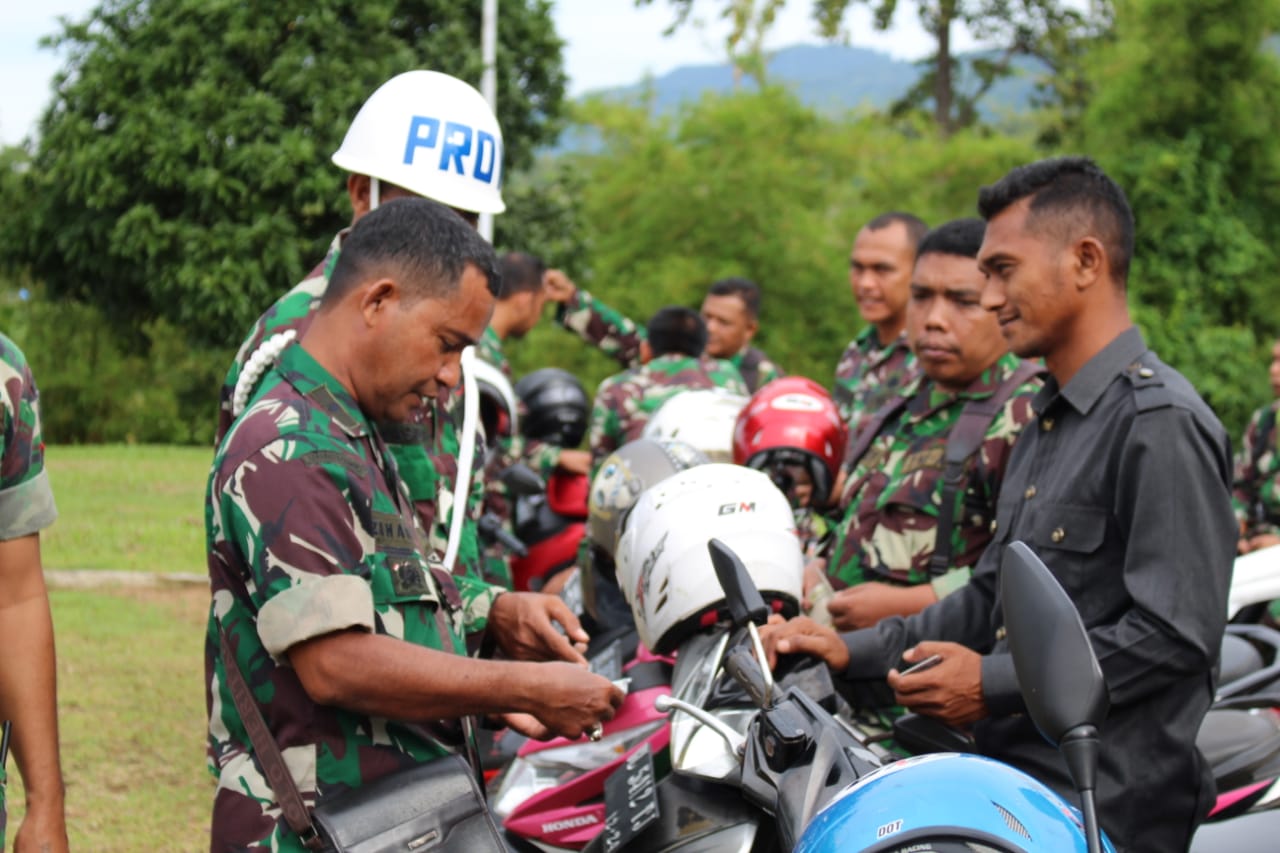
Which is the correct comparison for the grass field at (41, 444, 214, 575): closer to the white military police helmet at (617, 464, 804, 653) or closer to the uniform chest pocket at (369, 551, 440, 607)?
the white military police helmet at (617, 464, 804, 653)

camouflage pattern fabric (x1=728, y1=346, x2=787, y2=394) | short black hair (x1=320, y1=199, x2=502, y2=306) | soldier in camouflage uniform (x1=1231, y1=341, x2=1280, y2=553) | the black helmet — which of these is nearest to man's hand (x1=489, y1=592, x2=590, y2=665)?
short black hair (x1=320, y1=199, x2=502, y2=306)

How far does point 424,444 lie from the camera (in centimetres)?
342

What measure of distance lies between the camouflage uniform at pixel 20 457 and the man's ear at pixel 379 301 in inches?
Answer: 26.8

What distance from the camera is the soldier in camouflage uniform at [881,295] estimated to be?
234 inches

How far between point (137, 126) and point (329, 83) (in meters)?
1.98

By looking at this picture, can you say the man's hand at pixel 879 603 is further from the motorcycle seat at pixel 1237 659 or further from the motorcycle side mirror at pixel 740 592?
the motorcycle side mirror at pixel 740 592

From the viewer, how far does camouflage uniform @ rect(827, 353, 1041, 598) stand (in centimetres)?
380

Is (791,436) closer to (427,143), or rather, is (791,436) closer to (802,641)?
(802,641)

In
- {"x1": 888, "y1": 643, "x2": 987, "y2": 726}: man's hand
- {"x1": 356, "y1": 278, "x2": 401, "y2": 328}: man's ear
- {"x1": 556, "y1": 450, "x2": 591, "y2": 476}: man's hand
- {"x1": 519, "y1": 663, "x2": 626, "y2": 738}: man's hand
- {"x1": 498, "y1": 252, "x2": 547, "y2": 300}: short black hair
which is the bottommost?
{"x1": 556, "y1": 450, "x2": 591, "y2": 476}: man's hand

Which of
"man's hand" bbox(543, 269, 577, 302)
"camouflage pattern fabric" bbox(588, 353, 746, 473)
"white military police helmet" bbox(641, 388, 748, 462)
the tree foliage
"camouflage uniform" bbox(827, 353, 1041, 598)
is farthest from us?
the tree foliage

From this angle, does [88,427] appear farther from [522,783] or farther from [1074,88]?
[1074,88]

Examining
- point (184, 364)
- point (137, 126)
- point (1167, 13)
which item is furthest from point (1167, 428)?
point (184, 364)

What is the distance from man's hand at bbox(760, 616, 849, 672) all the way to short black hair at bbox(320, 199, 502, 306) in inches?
39.3

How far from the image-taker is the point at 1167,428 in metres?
2.76
